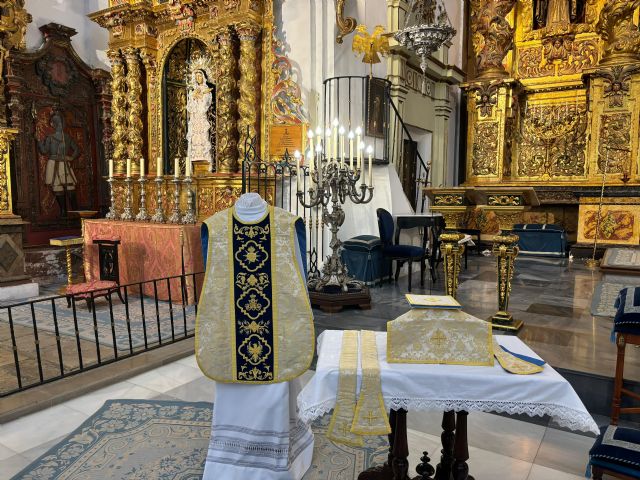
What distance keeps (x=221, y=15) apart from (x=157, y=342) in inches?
229

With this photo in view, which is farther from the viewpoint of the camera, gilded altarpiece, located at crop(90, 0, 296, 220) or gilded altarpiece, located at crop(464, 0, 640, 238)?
gilded altarpiece, located at crop(464, 0, 640, 238)

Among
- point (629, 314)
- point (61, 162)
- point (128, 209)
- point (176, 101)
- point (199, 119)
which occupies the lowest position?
point (629, 314)

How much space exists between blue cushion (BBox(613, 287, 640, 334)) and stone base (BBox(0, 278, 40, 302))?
8.72 meters

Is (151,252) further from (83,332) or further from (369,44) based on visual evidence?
(369,44)

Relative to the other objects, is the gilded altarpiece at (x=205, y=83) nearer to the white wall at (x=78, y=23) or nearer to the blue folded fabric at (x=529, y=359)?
the white wall at (x=78, y=23)

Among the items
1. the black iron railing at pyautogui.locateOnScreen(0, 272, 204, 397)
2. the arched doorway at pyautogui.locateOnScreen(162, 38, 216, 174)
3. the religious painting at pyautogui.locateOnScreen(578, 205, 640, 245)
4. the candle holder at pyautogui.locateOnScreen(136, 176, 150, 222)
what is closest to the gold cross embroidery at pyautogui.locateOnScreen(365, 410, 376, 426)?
the black iron railing at pyautogui.locateOnScreen(0, 272, 204, 397)

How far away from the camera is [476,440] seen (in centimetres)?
314

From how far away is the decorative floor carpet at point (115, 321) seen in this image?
5590 mm

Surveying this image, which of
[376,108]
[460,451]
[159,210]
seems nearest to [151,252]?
[159,210]

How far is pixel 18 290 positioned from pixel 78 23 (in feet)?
20.3

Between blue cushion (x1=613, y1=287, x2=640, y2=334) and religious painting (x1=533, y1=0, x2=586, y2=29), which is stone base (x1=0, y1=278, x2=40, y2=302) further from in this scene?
religious painting (x1=533, y1=0, x2=586, y2=29)

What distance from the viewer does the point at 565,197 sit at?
1107 centimetres

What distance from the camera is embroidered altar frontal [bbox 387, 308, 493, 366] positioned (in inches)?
82.8

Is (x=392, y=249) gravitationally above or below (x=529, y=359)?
below
